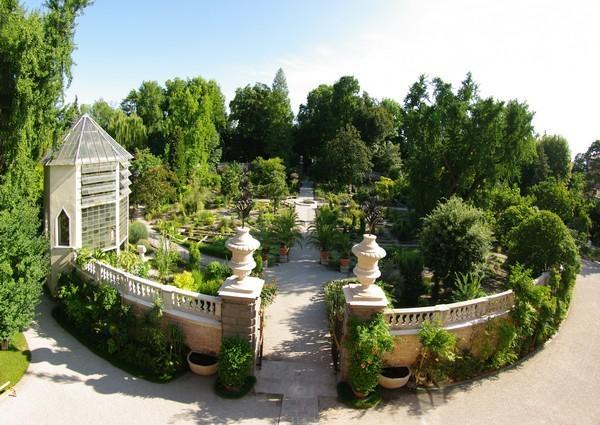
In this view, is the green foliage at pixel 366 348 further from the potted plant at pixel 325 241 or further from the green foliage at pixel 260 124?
the green foliage at pixel 260 124

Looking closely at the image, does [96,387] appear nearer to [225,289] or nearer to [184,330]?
[184,330]

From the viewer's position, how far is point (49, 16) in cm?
1298

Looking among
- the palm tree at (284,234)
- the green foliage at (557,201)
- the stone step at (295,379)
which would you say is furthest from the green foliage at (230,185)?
the stone step at (295,379)

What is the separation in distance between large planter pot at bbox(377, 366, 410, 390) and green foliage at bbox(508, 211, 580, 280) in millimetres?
6618

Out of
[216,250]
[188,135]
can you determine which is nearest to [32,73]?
[216,250]

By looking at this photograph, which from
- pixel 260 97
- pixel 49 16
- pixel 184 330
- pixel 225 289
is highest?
pixel 260 97

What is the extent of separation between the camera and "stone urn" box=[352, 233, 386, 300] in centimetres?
941

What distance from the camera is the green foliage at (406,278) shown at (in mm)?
14336

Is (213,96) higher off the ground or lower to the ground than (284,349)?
higher

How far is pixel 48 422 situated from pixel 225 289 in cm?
423

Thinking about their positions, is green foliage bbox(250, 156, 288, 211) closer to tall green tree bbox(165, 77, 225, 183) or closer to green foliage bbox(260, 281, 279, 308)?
tall green tree bbox(165, 77, 225, 183)

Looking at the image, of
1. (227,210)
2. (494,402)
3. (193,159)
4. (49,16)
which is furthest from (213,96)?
(494,402)

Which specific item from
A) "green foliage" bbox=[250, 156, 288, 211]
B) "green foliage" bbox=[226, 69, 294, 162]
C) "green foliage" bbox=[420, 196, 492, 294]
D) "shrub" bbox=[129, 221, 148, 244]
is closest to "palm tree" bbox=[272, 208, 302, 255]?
"shrub" bbox=[129, 221, 148, 244]

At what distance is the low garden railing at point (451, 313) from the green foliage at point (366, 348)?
551mm
